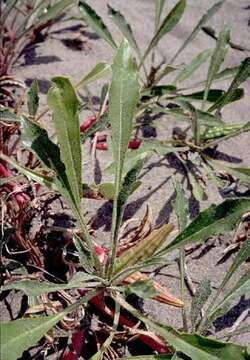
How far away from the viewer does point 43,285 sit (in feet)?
3.20

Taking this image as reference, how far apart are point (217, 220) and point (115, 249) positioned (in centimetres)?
22

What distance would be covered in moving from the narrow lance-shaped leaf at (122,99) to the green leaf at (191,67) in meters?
0.57

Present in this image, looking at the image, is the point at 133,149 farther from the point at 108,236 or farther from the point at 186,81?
the point at 186,81

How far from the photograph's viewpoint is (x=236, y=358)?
2.77 feet

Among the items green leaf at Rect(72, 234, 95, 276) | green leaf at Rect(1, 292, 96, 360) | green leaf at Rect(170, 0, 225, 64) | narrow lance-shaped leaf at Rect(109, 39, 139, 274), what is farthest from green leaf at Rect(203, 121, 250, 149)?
green leaf at Rect(1, 292, 96, 360)

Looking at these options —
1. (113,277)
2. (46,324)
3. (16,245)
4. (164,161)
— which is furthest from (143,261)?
(164,161)

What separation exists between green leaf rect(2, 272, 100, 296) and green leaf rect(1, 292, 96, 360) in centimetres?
5

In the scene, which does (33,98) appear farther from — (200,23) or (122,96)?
(200,23)

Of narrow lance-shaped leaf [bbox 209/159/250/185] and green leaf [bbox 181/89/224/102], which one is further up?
green leaf [bbox 181/89/224/102]

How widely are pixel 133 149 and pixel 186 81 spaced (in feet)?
1.23

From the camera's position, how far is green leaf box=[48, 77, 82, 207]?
0.92m

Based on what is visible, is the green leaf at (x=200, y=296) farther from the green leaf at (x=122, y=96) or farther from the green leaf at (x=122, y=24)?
the green leaf at (x=122, y=24)

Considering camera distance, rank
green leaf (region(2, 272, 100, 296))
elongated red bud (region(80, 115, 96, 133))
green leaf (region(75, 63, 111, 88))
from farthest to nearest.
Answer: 1. elongated red bud (region(80, 115, 96, 133))
2. green leaf (region(75, 63, 111, 88))
3. green leaf (region(2, 272, 100, 296))

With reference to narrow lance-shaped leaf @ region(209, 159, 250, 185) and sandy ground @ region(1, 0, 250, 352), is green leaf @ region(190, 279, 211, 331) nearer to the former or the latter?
sandy ground @ region(1, 0, 250, 352)
